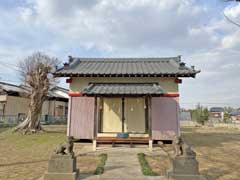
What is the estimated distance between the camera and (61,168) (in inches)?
185

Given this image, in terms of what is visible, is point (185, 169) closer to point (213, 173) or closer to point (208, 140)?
point (213, 173)

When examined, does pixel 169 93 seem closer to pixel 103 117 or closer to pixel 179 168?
pixel 103 117

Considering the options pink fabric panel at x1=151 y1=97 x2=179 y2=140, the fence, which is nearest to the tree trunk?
the fence

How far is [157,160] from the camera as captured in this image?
7.04 metres

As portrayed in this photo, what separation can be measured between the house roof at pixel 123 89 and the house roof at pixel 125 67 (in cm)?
49

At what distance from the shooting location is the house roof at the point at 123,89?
28.1 ft

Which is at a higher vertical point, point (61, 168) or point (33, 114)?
point (33, 114)

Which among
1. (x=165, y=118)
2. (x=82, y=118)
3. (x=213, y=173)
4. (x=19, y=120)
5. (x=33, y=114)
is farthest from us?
(x=19, y=120)

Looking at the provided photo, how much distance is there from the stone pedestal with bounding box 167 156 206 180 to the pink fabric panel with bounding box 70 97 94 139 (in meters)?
6.00

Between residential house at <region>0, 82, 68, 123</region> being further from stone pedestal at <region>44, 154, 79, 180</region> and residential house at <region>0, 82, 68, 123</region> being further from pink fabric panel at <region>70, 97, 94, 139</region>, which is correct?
stone pedestal at <region>44, 154, 79, 180</region>

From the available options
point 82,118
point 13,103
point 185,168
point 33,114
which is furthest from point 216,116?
point 185,168

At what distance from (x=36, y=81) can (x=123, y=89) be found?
9.16 m

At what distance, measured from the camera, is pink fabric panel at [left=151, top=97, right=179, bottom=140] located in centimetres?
1004

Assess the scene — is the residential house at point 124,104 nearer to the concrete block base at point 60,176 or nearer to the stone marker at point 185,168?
the stone marker at point 185,168
